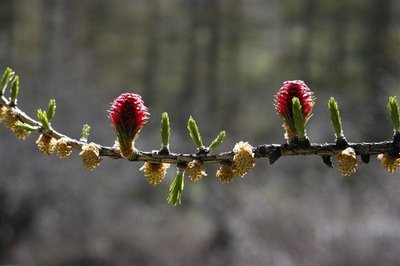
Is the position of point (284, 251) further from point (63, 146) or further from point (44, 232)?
point (63, 146)

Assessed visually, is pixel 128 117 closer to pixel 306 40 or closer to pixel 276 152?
pixel 276 152

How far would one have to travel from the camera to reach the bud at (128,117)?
31 cm

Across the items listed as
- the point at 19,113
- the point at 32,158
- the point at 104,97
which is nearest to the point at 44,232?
the point at 32,158

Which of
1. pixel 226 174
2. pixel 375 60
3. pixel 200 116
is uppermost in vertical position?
pixel 375 60

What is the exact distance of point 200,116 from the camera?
10.2 ft

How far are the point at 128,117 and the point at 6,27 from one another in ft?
10.4

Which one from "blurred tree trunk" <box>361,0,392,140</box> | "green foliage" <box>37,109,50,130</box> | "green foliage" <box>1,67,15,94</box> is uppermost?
"blurred tree trunk" <box>361,0,392,140</box>

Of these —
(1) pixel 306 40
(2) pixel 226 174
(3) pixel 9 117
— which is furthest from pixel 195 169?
(1) pixel 306 40

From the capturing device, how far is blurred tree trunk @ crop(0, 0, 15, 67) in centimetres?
322

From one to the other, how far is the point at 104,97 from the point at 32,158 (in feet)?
1.67

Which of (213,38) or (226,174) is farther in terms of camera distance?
(213,38)

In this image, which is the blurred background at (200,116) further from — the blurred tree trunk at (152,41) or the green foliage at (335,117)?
the green foliage at (335,117)

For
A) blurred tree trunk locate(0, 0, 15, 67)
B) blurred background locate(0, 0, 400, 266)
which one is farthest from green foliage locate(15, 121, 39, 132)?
blurred tree trunk locate(0, 0, 15, 67)

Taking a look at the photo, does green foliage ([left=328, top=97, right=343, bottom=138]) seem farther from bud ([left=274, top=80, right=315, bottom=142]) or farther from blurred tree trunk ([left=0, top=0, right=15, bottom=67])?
blurred tree trunk ([left=0, top=0, right=15, bottom=67])
